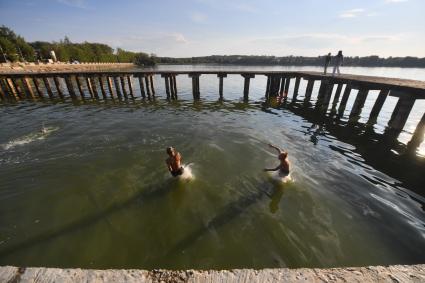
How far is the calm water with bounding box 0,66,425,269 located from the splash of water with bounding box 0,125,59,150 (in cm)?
11

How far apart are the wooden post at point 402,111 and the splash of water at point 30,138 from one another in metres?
20.0

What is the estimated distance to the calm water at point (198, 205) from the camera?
17.7 feet

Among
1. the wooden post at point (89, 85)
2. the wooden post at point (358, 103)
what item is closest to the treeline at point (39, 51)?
the wooden post at point (89, 85)

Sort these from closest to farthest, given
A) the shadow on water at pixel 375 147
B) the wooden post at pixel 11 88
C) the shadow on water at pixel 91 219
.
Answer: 1. the shadow on water at pixel 91 219
2. the shadow on water at pixel 375 147
3. the wooden post at pixel 11 88

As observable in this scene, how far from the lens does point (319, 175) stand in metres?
8.98

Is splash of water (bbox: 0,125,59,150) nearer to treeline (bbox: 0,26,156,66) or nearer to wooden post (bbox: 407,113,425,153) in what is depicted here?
wooden post (bbox: 407,113,425,153)

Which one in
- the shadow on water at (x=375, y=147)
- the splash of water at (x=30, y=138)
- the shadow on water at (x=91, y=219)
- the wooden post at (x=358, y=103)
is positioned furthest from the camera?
the wooden post at (x=358, y=103)

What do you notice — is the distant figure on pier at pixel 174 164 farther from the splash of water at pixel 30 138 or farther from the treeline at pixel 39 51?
the treeline at pixel 39 51

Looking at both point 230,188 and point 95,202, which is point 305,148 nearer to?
point 230,188

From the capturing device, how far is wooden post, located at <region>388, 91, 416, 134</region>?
1219 centimetres

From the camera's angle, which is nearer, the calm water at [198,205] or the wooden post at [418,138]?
the calm water at [198,205]

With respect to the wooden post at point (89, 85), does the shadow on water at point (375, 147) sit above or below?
below

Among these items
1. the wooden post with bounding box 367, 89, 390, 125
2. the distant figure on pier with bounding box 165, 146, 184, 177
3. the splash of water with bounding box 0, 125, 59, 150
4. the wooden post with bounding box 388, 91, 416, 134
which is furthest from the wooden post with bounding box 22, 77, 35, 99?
the wooden post with bounding box 388, 91, 416, 134

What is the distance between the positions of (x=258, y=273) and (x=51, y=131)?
15.3 m
